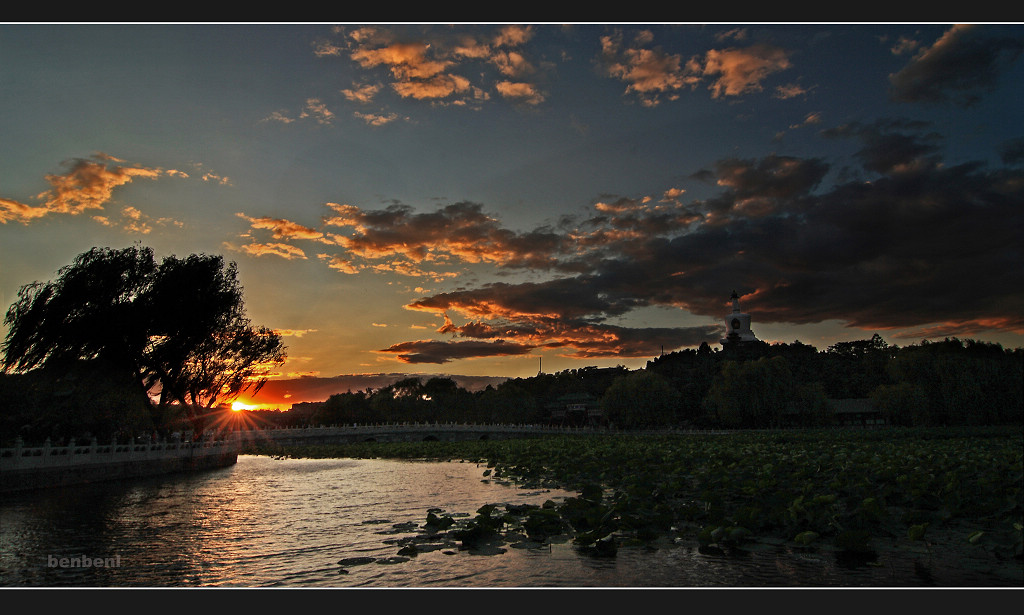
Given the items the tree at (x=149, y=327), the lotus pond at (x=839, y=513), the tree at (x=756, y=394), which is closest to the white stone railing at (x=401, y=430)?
the tree at (x=756, y=394)

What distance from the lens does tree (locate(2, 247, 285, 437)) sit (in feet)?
85.2

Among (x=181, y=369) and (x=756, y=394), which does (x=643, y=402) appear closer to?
(x=756, y=394)

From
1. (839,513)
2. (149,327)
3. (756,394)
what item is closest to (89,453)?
(149,327)

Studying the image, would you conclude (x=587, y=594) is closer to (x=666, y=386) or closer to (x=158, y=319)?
(x=158, y=319)

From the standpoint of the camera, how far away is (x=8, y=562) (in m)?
9.29

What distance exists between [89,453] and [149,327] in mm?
8267

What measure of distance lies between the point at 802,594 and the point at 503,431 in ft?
232

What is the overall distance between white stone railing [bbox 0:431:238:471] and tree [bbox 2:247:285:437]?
7.94ft

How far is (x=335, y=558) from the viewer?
31.8 feet

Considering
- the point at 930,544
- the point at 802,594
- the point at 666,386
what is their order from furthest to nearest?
the point at 666,386
the point at 930,544
the point at 802,594

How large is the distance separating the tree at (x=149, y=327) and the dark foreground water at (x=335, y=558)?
1207cm

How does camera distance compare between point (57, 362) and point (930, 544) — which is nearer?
point (930, 544)

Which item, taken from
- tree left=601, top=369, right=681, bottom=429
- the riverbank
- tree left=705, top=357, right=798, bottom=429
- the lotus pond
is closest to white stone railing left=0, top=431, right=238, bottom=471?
the riverbank

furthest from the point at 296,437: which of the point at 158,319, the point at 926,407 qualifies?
the point at 926,407
